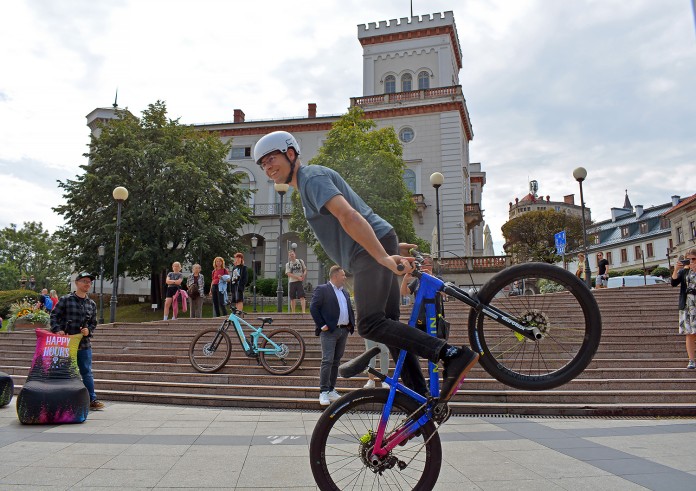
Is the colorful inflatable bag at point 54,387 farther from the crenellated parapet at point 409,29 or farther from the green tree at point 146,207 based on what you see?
the crenellated parapet at point 409,29

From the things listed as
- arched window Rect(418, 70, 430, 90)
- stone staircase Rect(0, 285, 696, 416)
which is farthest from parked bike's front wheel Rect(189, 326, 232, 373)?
arched window Rect(418, 70, 430, 90)

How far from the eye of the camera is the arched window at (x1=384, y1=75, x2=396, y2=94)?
135 ft

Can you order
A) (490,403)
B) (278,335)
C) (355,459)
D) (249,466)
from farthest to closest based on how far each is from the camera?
(278,335)
(490,403)
(249,466)
(355,459)

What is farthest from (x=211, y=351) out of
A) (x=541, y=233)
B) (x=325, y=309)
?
(x=541, y=233)

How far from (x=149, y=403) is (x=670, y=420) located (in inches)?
330

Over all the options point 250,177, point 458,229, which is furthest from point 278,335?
point 250,177

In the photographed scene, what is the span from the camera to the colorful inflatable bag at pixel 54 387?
657 cm

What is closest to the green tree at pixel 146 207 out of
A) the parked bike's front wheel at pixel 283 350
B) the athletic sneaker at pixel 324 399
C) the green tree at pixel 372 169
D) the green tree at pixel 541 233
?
the green tree at pixel 372 169

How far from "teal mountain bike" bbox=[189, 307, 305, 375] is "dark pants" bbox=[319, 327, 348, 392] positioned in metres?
1.74

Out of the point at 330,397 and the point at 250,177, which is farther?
the point at 250,177

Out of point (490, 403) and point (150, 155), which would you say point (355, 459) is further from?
point (150, 155)

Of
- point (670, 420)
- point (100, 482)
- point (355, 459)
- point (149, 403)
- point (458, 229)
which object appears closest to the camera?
point (355, 459)

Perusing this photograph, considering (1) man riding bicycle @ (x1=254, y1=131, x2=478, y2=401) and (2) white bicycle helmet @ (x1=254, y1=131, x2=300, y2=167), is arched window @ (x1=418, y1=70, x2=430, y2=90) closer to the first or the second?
(2) white bicycle helmet @ (x1=254, y1=131, x2=300, y2=167)

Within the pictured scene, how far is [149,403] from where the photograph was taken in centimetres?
890
